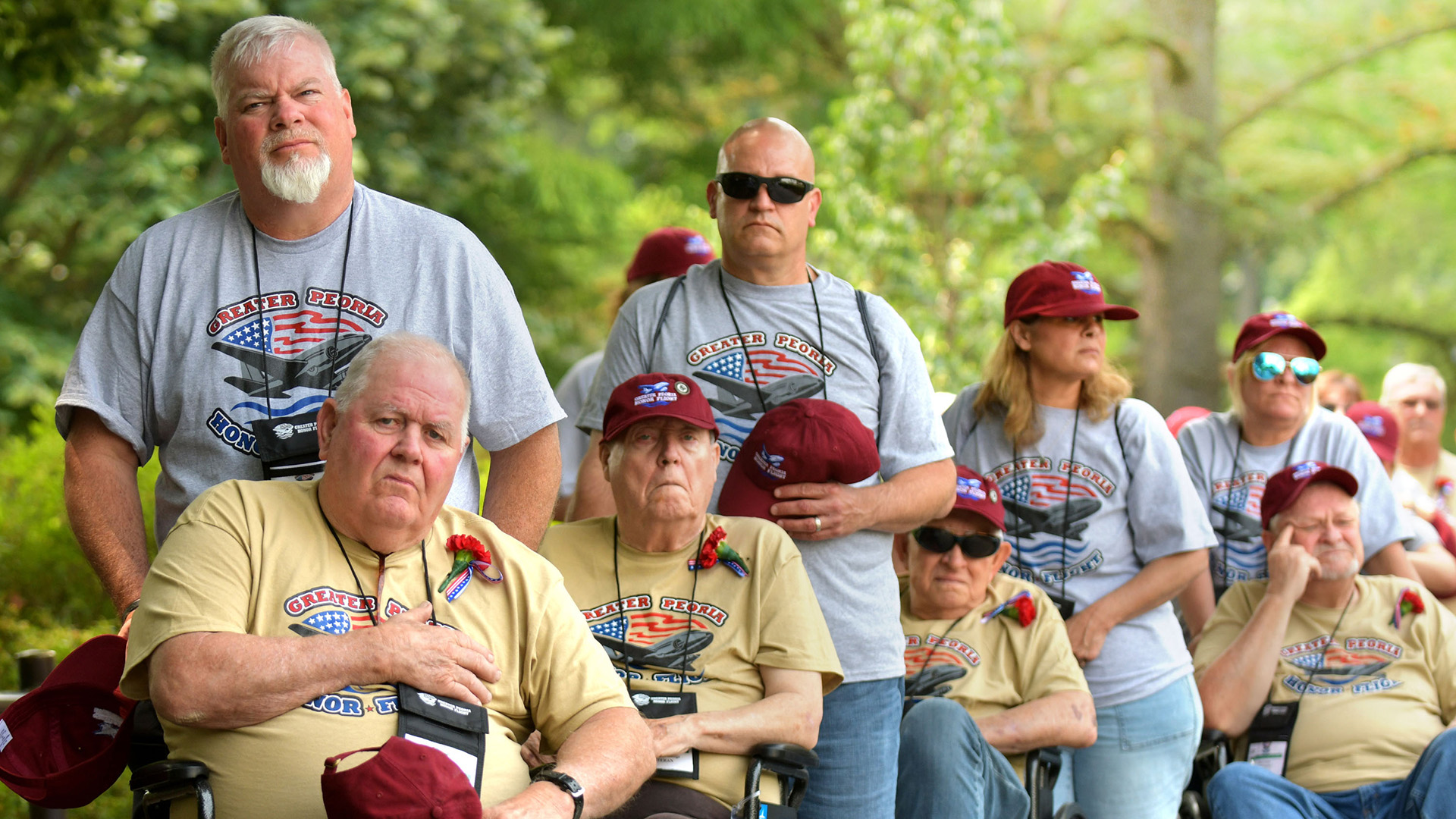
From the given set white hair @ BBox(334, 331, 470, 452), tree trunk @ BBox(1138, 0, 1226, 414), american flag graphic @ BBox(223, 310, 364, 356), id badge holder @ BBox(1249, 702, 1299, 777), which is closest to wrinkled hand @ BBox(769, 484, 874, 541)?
white hair @ BBox(334, 331, 470, 452)

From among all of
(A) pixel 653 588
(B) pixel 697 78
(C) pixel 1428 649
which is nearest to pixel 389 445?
(A) pixel 653 588

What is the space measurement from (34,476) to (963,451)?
4.21m

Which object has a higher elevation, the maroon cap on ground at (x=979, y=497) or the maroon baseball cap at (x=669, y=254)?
the maroon baseball cap at (x=669, y=254)

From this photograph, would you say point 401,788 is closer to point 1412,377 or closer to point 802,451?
point 802,451

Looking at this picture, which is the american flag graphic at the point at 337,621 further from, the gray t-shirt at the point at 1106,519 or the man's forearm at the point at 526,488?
the gray t-shirt at the point at 1106,519

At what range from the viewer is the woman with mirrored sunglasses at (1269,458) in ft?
14.3

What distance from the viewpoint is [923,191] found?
27.4 ft

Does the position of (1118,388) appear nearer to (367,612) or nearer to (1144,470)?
(1144,470)

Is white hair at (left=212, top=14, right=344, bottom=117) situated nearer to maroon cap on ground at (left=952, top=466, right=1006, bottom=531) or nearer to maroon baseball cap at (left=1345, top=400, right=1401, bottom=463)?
maroon cap on ground at (left=952, top=466, right=1006, bottom=531)

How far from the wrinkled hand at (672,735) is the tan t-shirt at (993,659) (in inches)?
41.5

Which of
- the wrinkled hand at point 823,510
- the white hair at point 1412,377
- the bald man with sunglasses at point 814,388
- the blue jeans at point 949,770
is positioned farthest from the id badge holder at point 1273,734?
the white hair at point 1412,377

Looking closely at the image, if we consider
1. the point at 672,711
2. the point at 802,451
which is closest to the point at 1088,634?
the point at 802,451

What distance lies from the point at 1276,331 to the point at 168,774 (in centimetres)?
362

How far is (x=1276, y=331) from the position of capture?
4402mm
